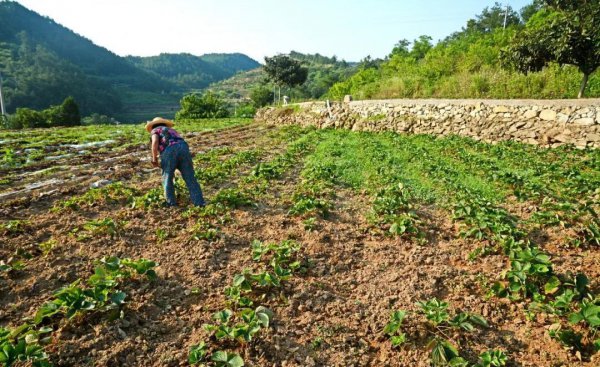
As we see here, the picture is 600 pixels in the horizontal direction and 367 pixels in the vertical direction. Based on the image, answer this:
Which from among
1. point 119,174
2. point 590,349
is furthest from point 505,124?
point 119,174

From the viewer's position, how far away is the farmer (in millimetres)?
6059

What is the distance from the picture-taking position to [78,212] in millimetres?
6117

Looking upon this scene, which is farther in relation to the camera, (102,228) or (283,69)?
(283,69)

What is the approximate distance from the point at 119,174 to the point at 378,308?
25.4 feet

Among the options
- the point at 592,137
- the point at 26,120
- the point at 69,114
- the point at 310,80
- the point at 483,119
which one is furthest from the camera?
the point at 310,80

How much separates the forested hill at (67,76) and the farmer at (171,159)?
92038 mm

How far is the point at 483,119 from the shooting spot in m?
13.3

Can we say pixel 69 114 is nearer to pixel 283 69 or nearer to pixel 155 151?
pixel 283 69

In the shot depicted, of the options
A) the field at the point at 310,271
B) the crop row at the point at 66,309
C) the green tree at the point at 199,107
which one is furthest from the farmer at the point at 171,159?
the green tree at the point at 199,107

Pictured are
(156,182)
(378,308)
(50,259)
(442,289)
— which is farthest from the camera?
(156,182)

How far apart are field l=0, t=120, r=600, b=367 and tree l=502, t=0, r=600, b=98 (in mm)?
4652

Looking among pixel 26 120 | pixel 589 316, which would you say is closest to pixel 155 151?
pixel 589 316

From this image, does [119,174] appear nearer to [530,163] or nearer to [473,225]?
[473,225]

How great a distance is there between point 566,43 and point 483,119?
11.5 feet
